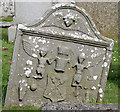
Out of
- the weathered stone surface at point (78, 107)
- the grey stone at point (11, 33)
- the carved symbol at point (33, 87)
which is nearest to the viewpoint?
the weathered stone surface at point (78, 107)

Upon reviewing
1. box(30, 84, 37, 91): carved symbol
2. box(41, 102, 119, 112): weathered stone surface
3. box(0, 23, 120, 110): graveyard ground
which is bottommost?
box(0, 23, 120, 110): graveyard ground

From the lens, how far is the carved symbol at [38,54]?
3.41 meters

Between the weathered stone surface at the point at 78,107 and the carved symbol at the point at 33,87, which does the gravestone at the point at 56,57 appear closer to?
the carved symbol at the point at 33,87

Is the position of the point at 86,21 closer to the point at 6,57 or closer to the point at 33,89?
the point at 33,89

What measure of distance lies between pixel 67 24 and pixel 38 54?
25.8 inches

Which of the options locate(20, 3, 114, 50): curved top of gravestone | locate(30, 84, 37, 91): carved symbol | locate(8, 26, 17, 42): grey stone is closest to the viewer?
locate(20, 3, 114, 50): curved top of gravestone

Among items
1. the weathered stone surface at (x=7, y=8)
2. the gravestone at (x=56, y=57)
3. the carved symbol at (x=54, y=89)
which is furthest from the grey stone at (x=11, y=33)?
the weathered stone surface at (x=7, y=8)

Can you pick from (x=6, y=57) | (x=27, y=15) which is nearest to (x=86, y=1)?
(x=27, y=15)

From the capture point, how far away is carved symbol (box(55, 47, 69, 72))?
347 cm

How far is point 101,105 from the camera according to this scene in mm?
2414

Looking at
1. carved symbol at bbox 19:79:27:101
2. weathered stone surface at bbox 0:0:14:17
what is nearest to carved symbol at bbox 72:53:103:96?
carved symbol at bbox 19:79:27:101

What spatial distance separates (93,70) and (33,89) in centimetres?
104

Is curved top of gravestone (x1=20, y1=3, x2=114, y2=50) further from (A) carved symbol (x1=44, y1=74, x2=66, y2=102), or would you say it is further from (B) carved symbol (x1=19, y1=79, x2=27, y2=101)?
(B) carved symbol (x1=19, y1=79, x2=27, y2=101)

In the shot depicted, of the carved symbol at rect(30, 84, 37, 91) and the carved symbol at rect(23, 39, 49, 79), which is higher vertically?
the carved symbol at rect(23, 39, 49, 79)
